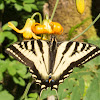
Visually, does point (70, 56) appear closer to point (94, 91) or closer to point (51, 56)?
point (51, 56)

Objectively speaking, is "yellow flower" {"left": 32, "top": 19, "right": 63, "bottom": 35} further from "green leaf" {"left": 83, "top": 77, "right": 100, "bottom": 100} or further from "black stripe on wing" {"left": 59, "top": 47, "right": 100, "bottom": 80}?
"green leaf" {"left": 83, "top": 77, "right": 100, "bottom": 100}

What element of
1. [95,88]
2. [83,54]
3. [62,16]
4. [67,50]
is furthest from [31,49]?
[62,16]

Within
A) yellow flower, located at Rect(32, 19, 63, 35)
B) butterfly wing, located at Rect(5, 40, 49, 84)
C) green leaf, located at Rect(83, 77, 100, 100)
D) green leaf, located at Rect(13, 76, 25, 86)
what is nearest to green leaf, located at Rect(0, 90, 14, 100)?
green leaf, located at Rect(13, 76, 25, 86)

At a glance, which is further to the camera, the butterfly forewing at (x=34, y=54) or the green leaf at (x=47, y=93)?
the green leaf at (x=47, y=93)

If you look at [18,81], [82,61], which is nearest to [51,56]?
[82,61]

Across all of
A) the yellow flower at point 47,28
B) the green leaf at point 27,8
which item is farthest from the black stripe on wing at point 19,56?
Answer: the green leaf at point 27,8

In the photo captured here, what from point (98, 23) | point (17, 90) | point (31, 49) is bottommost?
point (17, 90)

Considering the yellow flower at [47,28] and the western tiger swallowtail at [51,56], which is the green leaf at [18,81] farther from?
the yellow flower at [47,28]

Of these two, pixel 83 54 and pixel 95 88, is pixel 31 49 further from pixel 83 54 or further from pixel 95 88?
pixel 95 88
